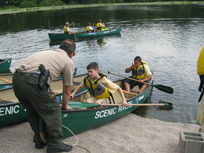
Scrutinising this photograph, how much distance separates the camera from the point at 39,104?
3.69m

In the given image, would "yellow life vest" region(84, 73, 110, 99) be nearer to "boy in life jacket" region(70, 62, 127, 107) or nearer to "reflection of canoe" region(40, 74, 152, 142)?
"boy in life jacket" region(70, 62, 127, 107)

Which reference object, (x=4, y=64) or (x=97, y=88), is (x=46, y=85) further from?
(x=4, y=64)

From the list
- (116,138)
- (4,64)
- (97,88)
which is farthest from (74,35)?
(116,138)

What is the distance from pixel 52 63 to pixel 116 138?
2519 mm

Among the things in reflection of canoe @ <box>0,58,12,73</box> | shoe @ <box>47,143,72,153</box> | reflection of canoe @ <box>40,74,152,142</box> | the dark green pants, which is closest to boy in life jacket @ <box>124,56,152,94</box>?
reflection of canoe @ <box>40,74,152,142</box>

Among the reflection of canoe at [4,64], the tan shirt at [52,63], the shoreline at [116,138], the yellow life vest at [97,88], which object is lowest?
the shoreline at [116,138]

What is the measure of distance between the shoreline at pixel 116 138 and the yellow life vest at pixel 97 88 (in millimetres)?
843

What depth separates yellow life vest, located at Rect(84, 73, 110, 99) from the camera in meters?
5.60

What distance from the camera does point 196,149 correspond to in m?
3.97

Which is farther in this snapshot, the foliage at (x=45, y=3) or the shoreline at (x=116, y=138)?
the foliage at (x=45, y=3)

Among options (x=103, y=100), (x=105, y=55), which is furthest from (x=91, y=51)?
(x=103, y=100)

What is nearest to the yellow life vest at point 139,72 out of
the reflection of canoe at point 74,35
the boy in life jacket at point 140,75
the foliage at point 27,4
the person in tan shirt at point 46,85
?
the boy in life jacket at point 140,75

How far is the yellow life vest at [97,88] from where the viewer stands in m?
5.60

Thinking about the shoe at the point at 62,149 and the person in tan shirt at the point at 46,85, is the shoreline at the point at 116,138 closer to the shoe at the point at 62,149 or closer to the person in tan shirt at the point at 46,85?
the shoe at the point at 62,149
